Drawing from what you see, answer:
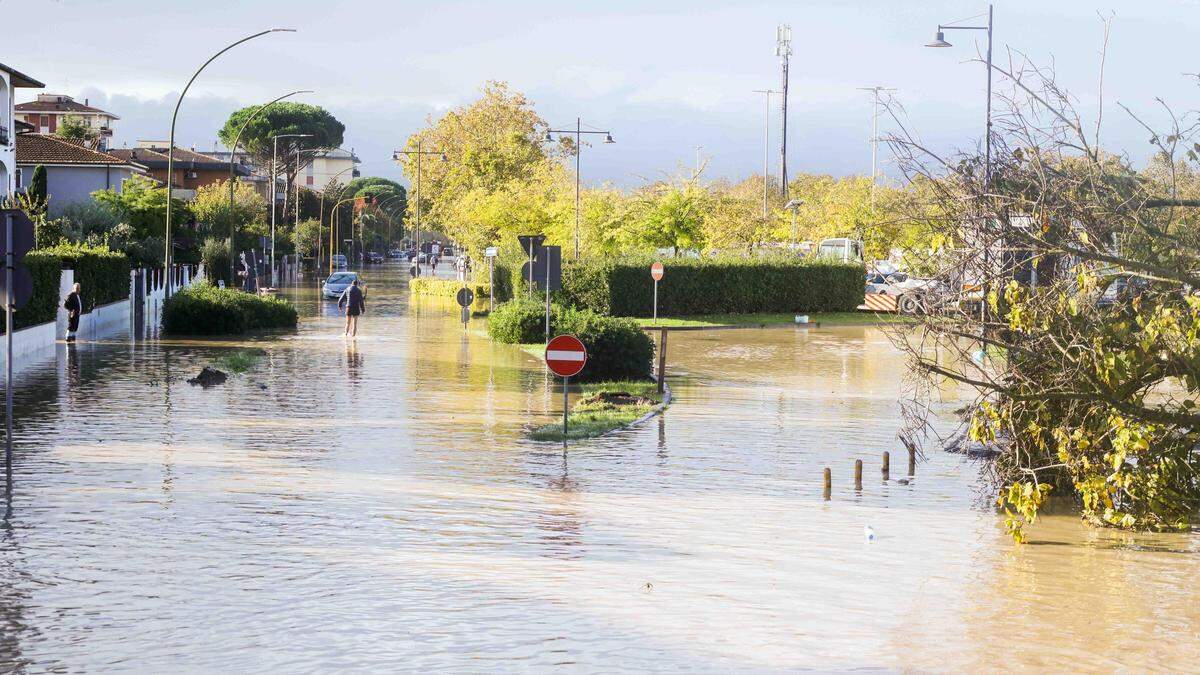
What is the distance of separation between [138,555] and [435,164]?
82114 millimetres

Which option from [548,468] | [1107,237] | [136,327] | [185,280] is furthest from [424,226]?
[1107,237]

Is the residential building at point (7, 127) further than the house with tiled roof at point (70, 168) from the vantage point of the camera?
No

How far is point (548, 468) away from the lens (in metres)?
17.3

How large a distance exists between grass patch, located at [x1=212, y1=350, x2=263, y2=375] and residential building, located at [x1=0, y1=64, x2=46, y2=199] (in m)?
30.2

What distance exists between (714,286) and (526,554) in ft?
145

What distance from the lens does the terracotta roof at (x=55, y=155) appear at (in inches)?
2970

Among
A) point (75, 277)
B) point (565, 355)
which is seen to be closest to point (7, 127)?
point (75, 277)

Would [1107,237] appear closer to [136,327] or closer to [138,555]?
[138,555]

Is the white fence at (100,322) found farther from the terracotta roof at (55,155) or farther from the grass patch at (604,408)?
the terracotta roof at (55,155)

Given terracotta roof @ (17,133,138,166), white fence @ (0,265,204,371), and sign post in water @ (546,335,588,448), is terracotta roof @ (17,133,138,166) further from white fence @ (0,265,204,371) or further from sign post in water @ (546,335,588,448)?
sign post in water @ (546,335,588,448)

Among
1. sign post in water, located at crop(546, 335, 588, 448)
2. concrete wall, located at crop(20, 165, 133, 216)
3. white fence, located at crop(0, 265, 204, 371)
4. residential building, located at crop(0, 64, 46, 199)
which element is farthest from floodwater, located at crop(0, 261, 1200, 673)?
concrete wall, located at crop(20, 165, 133, 216)

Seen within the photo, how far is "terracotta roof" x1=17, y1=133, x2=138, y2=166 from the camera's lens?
75.4 meters

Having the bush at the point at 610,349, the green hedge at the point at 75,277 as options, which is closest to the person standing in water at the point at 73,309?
the green hedge at the point at 75,277

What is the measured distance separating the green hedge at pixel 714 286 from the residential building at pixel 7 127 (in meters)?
24.1
